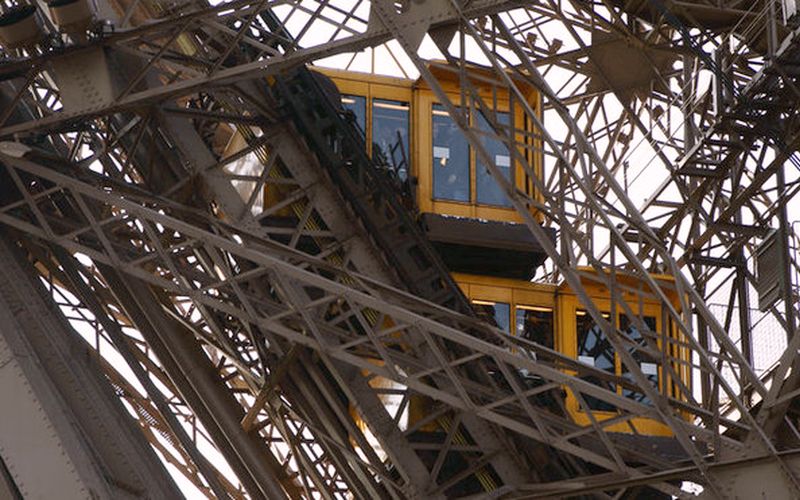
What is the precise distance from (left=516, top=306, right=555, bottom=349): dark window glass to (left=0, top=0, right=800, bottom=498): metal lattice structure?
8.88 ft

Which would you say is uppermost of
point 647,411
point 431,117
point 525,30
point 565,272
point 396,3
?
point 525,30

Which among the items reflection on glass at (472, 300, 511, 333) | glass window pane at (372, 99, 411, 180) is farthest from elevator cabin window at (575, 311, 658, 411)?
glass window pane at (372, 99, 411, 180)

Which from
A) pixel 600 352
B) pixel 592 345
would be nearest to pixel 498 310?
pixel 592 345

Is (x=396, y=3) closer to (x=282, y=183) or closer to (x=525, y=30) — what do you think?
(x=282, y=183)

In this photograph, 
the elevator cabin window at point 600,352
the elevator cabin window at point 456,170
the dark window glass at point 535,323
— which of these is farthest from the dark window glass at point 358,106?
the elevator cabin window at point 600,352

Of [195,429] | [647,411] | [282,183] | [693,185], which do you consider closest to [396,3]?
[282,183]

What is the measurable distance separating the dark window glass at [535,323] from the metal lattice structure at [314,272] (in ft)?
8.88

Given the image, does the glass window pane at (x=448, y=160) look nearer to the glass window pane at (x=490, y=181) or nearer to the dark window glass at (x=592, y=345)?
the glass window pane at (x=490, y=181)

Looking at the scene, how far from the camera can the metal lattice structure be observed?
73.8 feet

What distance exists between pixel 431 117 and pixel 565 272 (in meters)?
6.37

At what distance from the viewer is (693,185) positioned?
32.1m

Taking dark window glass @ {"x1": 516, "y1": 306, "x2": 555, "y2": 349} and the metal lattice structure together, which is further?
dark window glass @ {"x1": 516, "y1": 306, "x2": 555, "y2": 349}

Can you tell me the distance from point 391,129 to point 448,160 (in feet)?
2.67

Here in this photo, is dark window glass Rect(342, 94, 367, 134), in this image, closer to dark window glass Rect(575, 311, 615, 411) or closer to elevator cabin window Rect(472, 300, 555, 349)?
elevator cabin window Rect(472, 300, 555, 349)
